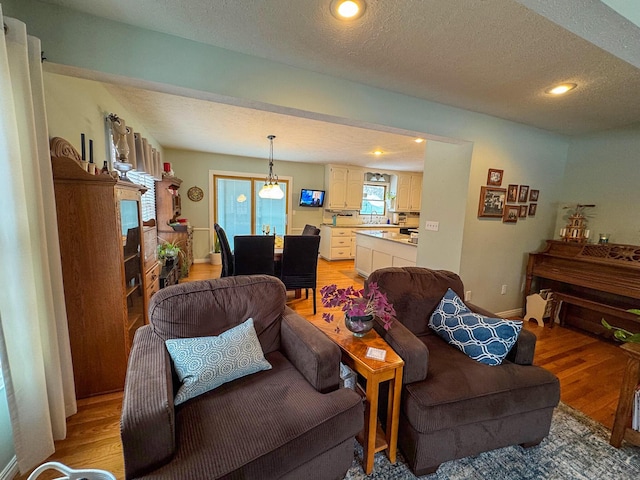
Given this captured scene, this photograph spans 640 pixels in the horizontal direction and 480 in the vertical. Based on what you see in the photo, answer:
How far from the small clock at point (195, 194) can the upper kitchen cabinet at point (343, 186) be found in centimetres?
287

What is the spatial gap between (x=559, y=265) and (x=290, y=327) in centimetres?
333

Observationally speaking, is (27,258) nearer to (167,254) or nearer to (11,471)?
(11,471)

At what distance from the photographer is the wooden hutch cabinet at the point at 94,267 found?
1.59 m

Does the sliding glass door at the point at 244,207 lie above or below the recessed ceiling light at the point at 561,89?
below

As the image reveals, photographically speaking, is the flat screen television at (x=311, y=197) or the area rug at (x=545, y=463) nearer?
the area rug at (x=545, y=463)

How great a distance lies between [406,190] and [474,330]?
6.15 metres

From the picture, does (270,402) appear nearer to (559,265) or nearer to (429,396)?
(429,396)

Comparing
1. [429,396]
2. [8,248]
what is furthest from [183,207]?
[429,396]

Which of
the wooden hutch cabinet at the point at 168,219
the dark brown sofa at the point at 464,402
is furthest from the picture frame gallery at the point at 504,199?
the wooden hutch cabinet at the point at 168,219

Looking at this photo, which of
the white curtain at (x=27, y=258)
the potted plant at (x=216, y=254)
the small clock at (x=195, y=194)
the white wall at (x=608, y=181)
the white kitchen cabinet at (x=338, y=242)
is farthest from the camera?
the white kitchen cabinet at (x=338, y=242)

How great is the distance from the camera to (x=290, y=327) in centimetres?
154

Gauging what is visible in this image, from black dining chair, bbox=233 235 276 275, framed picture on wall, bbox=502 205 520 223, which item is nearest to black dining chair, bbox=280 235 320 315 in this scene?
black dining chair, bbox=233 235 276 275

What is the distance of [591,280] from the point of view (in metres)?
2.74

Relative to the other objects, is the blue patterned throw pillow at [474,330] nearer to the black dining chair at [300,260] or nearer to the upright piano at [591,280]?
the black dining chair at [300,260]
